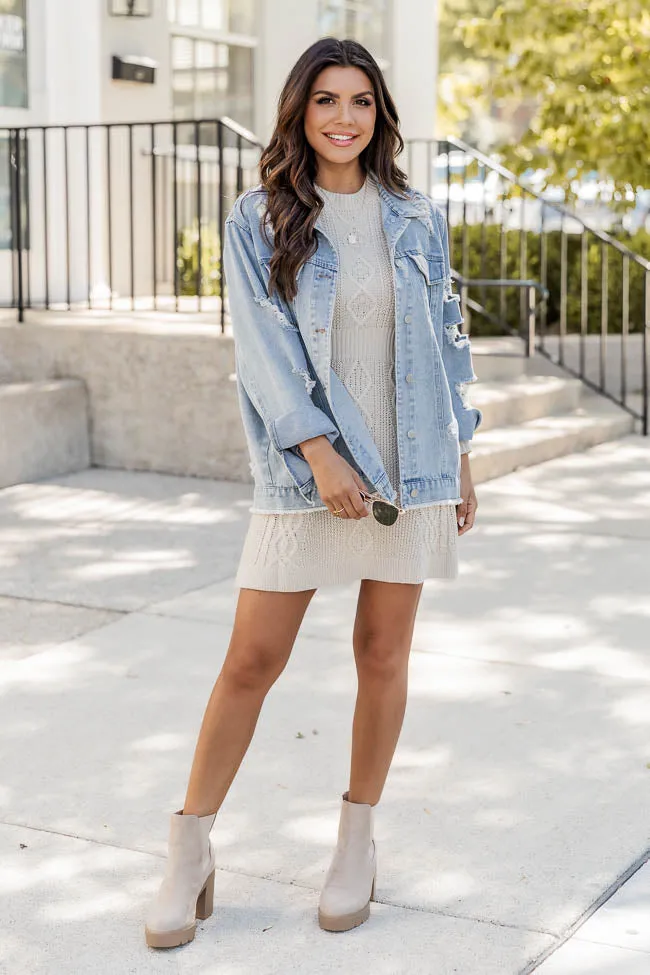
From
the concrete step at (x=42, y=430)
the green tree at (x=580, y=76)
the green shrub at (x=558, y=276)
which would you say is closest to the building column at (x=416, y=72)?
the green tree at (x=580, y=76)

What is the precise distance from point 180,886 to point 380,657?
1.95 feet

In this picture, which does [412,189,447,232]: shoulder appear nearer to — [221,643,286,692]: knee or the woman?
the woman

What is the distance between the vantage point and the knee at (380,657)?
2893mm

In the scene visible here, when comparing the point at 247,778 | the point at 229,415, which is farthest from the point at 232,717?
the point at 229,415

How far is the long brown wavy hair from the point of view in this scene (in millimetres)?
2738

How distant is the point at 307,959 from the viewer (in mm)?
2805

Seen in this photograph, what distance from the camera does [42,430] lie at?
8039 millimetres

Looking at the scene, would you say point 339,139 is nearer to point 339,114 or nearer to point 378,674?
point 339,114

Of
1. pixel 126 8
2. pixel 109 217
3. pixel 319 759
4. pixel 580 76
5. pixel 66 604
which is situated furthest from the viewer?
pixel 580 76

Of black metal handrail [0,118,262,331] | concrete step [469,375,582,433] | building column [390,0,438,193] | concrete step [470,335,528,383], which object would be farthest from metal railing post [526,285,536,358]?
building column [390,0,438,193]

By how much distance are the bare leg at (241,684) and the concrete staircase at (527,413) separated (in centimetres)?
511

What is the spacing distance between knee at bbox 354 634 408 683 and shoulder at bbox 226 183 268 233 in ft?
2.74

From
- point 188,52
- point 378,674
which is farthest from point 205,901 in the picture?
point 188,52

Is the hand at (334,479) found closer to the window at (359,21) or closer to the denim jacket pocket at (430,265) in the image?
the denim jacket pocket at (430,265)
